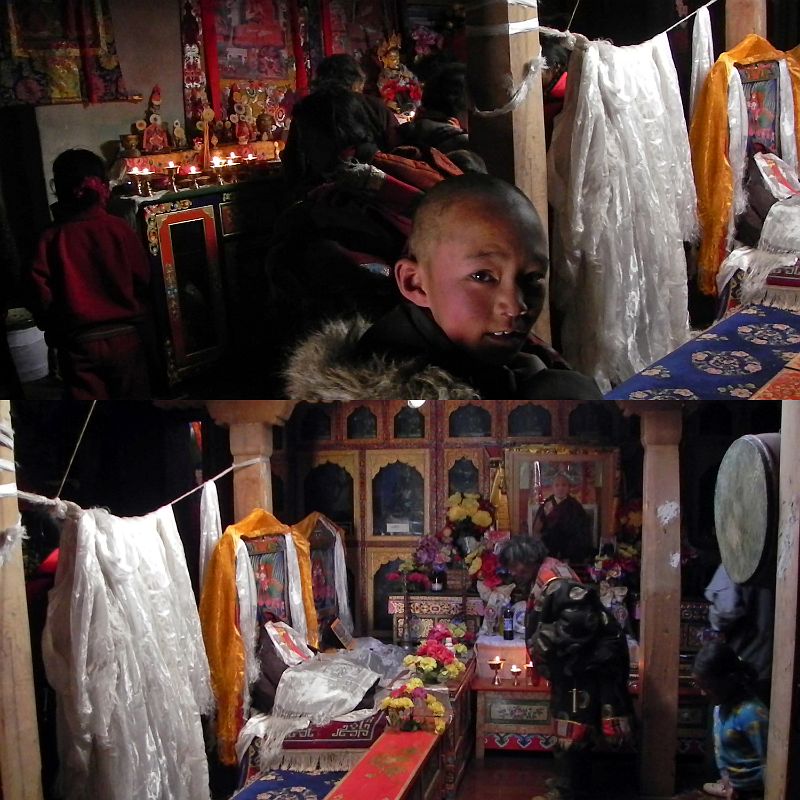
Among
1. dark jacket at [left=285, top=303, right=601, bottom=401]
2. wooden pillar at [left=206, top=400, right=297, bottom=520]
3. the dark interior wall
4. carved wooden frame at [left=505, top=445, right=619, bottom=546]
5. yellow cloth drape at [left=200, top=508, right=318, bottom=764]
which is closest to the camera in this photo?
the dark interior wall

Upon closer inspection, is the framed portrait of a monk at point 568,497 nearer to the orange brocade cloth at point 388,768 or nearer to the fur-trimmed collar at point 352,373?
the fur-trimmed collar at point 352,373

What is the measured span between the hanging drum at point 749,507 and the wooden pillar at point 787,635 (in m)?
0.02

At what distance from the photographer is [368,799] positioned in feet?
6.82

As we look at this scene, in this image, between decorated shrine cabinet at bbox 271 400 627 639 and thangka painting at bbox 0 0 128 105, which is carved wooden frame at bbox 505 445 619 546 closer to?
decorated shrine cabinet at bbox 271 400 627 639

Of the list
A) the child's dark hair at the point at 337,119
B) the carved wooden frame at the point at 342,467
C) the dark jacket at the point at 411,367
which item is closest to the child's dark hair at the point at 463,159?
the child's dark hair at the point at 337,119

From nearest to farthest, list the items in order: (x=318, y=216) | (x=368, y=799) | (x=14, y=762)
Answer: (x=318, y=216) < (x=14, y=762) < (x=368, y=799)

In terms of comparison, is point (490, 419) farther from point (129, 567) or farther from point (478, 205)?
point (129, 567)

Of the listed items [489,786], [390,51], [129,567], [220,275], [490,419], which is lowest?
[489,786]

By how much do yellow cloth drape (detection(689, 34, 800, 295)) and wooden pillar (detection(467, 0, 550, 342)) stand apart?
1.01 ft

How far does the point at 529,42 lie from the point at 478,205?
307 mm

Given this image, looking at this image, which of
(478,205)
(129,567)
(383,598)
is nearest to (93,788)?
(129,567)

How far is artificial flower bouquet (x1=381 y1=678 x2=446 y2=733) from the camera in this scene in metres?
2.13

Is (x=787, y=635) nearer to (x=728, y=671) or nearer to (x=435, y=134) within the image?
(x=728, y=671)

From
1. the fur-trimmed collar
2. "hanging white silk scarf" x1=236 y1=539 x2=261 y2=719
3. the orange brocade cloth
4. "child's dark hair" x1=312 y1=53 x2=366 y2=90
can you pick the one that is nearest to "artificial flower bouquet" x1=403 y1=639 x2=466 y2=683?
the orange brocade cloth
